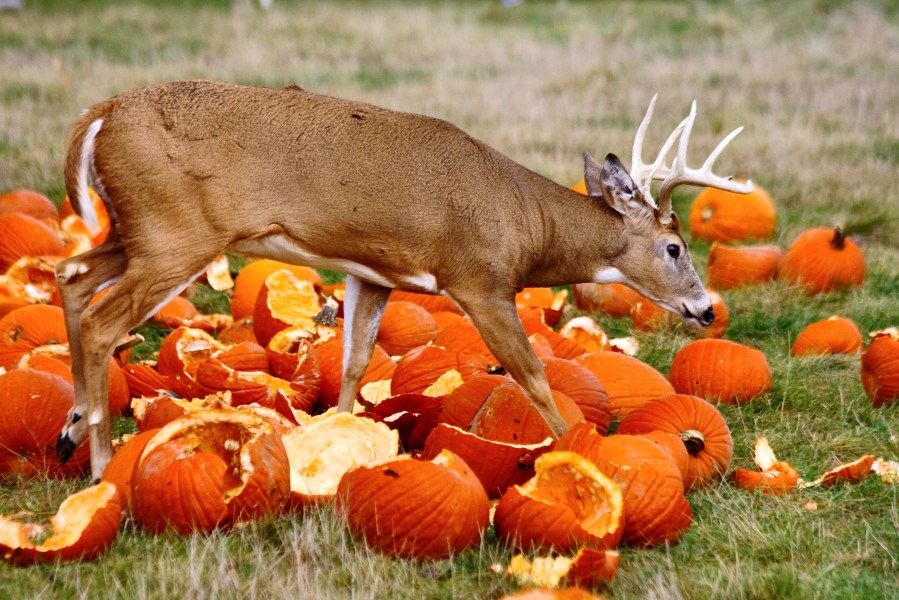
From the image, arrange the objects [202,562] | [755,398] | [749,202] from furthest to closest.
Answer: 1. [749,202]
2. [755,398]
3. [202,562]

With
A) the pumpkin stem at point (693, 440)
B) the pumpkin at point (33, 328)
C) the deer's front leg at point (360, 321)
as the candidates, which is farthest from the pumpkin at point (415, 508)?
the pumpkin at point (33, 328)

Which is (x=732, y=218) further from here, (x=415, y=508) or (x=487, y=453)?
(x=415, y=508)

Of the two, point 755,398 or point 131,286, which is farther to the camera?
point 755,398

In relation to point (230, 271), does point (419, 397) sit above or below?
above

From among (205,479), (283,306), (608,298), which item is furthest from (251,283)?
(205,479)

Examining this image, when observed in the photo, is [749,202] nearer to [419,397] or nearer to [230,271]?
[230,271]

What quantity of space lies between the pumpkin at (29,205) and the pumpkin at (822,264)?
15.5 feet

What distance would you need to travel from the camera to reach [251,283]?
6.52 meters

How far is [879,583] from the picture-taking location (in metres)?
3.81

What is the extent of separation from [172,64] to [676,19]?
894 cm

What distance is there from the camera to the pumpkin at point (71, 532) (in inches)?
146

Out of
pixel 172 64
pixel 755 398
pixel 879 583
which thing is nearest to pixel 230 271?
pixel 755 398

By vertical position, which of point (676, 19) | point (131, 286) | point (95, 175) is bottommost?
point (676, 19)

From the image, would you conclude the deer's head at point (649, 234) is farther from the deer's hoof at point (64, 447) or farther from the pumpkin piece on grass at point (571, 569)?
the deer's hoof at point (64, 447)
